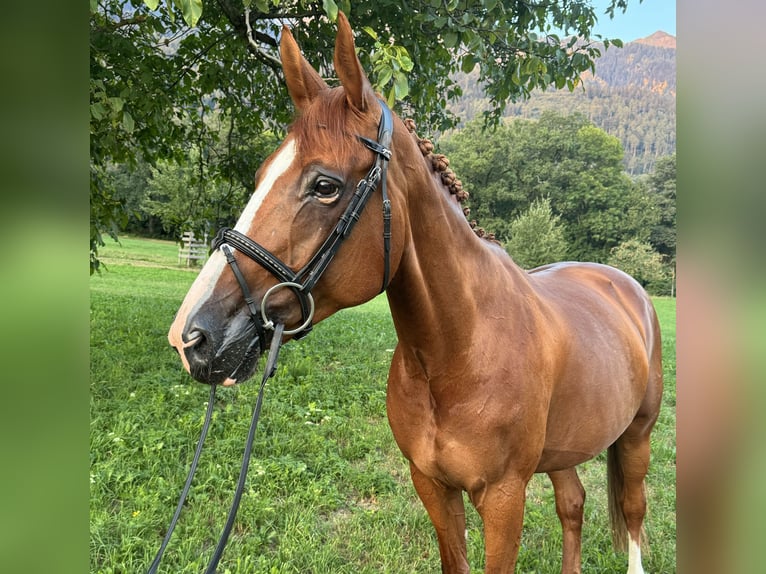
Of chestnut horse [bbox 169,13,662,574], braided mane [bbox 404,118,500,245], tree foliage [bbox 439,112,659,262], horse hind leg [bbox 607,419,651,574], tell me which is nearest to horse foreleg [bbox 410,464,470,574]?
chestnut horse [bbox 169,13,662,574]

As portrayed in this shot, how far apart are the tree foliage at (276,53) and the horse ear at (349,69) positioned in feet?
4.75

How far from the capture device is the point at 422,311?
1.56 meters

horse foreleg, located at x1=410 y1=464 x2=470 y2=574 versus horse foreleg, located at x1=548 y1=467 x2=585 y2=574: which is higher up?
horse foreleg, located at x1=410 y1=464 x2=470 y2=574

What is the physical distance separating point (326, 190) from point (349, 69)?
32cm

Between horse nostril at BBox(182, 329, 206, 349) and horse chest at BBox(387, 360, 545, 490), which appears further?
horse chest at BBox(387, 360, 545, 490)

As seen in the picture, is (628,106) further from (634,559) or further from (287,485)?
(287,485)

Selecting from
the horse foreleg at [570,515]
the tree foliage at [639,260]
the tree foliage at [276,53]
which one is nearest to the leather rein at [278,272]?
the tree foliage at [276,53]

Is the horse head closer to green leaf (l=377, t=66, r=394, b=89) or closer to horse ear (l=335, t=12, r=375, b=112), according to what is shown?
horse ear (l=335, t=12, r=375, b=112)

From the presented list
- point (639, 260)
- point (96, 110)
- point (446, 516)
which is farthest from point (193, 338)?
point (639, 260)

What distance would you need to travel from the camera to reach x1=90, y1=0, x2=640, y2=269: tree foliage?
10.4 feet

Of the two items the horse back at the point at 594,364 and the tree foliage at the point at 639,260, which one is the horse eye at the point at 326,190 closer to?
the horse back at the point at 594,364

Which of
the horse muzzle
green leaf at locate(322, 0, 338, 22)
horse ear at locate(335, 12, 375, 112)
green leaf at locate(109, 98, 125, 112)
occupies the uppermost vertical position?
green leaf at locate(322, 0, 338, 22)
